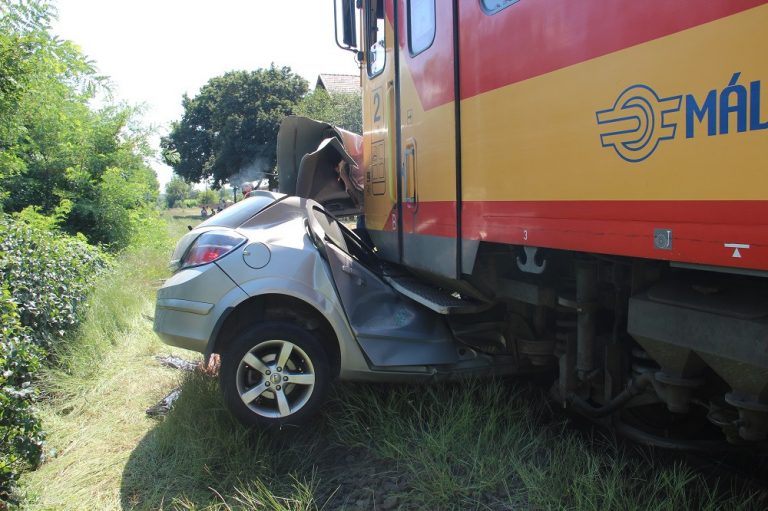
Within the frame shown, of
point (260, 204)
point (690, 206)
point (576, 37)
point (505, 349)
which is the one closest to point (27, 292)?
point (260, 204)

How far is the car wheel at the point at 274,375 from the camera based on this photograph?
3.53 metres

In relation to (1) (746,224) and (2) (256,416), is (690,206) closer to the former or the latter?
(1) (746,224)

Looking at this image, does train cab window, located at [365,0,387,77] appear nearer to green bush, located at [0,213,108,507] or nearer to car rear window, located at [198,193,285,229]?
car rear window, located at [198,193,285,229]

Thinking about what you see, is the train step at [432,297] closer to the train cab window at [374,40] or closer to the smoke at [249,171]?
the train cab window at [374,40]

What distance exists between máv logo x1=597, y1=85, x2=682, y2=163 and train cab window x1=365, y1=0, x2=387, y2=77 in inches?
98.9

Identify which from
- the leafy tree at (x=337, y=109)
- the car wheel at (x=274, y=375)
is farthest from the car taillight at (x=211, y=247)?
the leafy tree at (x=337, y=109)

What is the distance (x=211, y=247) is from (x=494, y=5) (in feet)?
7.63

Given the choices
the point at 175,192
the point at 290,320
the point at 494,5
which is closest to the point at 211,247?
the point at 290,320

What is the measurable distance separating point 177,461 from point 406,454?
1.47 m

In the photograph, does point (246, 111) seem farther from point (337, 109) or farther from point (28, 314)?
point (28, 314)

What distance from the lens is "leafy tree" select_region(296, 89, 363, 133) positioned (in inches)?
846

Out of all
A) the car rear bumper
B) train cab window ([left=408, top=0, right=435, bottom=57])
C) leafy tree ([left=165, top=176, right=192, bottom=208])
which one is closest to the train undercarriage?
train cab window ([left=408, top=0, right=435, bottom=57])

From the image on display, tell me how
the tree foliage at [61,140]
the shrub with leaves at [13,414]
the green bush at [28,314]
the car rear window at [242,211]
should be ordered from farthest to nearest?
the tree foliage at [61,140] → the car rear window at [242,211] → the green bush at [28,314] → the shrub with leaves at [13,414]

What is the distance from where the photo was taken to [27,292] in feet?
16.8
